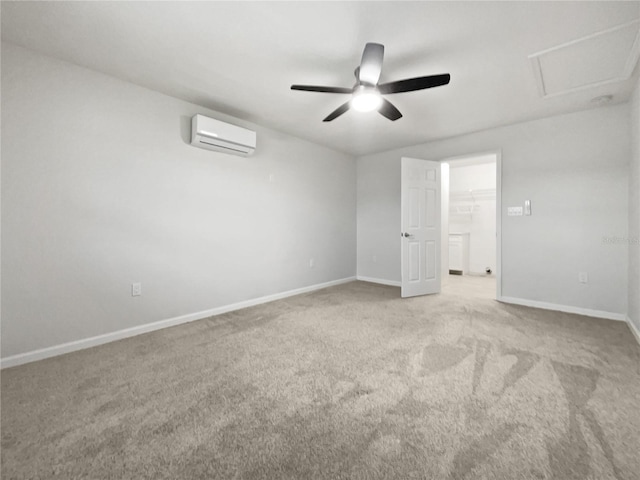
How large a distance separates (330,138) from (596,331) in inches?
155

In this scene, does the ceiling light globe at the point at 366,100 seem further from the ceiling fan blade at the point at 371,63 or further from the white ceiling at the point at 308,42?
the white ceiling at the point at 308,42

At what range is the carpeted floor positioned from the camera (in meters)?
1.18

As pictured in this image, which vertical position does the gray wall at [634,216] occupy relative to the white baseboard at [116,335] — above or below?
above

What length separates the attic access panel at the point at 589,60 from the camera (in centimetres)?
197

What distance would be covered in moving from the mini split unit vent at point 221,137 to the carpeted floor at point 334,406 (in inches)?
80.9

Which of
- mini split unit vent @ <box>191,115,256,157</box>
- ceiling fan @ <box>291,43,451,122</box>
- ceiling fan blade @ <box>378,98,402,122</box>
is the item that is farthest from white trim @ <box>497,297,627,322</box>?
mini split unit vent @ <box>191,115,256,157</box>

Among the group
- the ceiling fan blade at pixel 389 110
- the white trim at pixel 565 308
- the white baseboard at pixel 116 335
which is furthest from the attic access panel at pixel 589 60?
the white baseboard at pixel 116 335

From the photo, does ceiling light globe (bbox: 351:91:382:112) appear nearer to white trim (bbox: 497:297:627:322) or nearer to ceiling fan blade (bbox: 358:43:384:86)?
ceiling fan blade (bbox: 358:43:384:86)

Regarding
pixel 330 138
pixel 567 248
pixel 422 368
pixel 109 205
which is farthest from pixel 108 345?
pixel 567 248

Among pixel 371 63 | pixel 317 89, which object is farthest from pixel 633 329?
pixel 317 89

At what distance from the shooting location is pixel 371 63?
75.1 inches

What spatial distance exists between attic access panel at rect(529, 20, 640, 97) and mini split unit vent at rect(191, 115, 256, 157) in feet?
9.48

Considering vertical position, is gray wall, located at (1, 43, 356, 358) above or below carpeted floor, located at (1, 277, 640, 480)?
above

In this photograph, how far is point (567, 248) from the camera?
3.33m
